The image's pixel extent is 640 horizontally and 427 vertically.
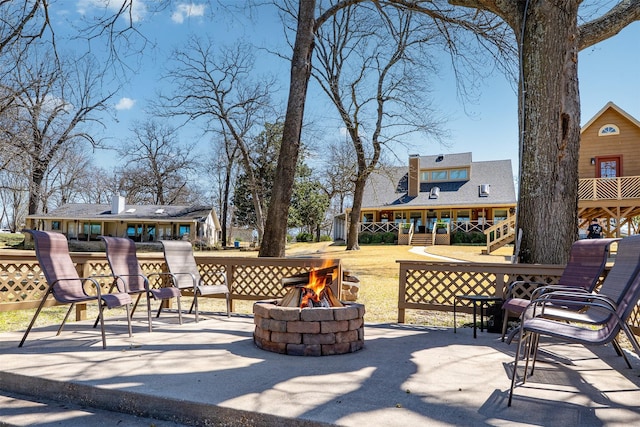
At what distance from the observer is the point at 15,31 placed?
714 centimetres

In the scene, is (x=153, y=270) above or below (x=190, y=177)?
below

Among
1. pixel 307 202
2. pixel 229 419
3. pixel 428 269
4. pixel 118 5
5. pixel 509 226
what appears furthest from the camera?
pixel 307 202

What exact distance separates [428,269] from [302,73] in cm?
479

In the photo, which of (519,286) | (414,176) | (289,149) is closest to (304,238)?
(414,176)

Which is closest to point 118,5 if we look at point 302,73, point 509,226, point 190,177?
point 302,73

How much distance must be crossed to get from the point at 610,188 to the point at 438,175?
14152 mm

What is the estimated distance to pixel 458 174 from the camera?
30.4 metres

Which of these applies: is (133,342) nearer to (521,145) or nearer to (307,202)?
(521,145)

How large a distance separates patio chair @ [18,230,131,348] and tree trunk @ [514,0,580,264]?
5200 millimetres

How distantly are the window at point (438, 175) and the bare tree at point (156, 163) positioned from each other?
19.4m

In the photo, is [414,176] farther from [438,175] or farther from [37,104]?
[37,104]

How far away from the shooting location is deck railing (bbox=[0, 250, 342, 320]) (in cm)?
546

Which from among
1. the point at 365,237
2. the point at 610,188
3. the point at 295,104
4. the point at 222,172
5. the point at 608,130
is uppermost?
the point at 608,130

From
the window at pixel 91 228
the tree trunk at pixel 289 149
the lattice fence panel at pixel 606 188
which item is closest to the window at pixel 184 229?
the window at pixel 91 228
